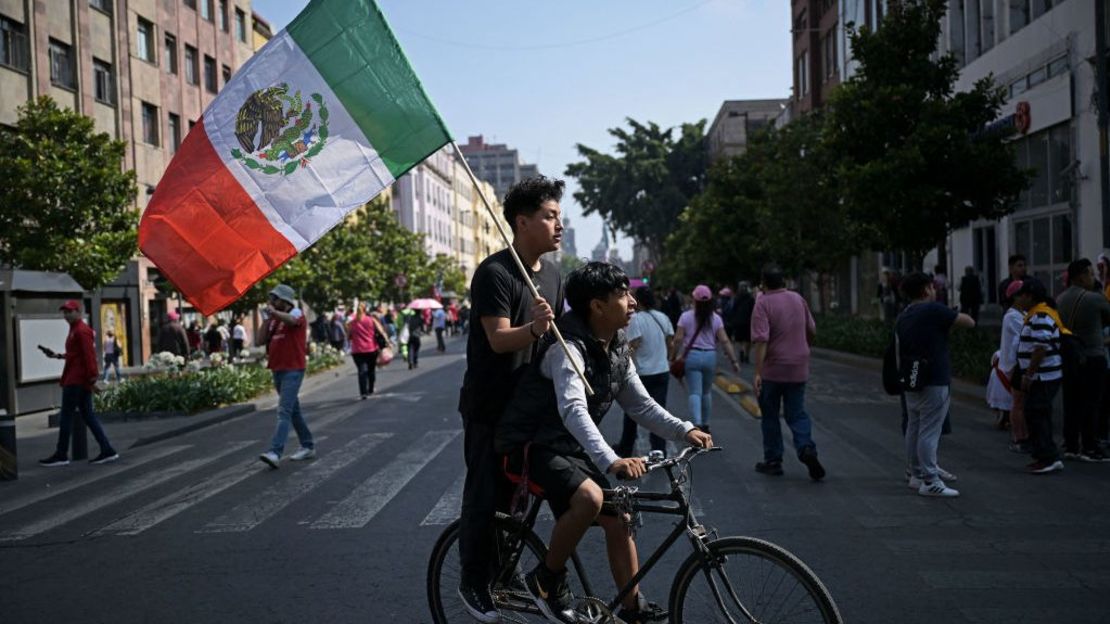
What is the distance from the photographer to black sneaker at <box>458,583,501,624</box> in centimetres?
423

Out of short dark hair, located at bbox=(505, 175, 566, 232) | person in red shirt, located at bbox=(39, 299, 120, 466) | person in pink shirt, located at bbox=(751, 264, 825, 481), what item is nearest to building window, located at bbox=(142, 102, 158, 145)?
person in red shirt, located at bbox=(39, 299, 120, 466)

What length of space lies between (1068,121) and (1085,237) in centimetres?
262

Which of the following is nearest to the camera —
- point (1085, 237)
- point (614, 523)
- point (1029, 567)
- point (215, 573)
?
point (614, 523)

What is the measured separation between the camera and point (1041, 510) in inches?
291

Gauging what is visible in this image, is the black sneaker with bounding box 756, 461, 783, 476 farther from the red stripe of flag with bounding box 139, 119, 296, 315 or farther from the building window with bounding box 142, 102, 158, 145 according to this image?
the building window with bounding box 142, 102, 158, 145

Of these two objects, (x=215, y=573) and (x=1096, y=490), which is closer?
(x=215, y=573)

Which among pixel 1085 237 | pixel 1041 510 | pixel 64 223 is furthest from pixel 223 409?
pixel 1085 237

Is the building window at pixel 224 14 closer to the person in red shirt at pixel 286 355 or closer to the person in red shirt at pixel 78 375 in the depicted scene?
the person in red shirt at pixel 78 375

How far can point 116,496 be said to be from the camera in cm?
952

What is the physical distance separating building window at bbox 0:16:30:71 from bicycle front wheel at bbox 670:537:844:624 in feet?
103

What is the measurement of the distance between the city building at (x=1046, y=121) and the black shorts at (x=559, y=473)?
17.4 meters

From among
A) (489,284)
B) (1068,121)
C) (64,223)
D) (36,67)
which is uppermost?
(36,67)

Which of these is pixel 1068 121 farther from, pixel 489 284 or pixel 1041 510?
pixel 489 284

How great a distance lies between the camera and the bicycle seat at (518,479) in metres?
4.05
